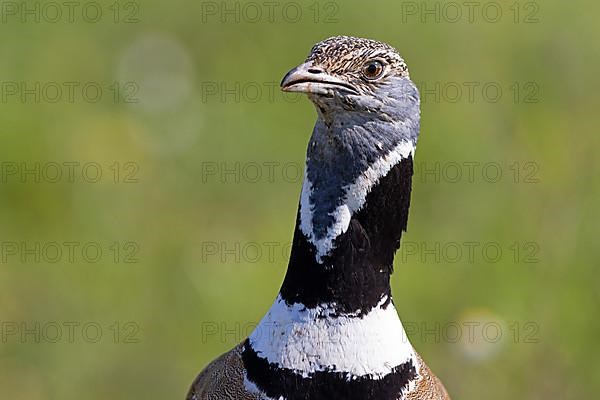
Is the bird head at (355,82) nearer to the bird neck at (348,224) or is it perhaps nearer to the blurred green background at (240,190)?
the bird neck at (348,224)

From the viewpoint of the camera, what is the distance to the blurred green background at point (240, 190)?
661 centimetres

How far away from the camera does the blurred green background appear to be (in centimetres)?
661

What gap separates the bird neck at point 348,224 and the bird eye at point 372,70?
0.72ft

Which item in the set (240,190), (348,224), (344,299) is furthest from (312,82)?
(240,190)

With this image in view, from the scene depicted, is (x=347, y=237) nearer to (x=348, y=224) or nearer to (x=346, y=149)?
(x=348, y=224)

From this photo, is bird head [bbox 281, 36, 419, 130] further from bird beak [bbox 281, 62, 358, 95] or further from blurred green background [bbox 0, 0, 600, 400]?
blurred green background [bbox 0, 0, 600, 400]

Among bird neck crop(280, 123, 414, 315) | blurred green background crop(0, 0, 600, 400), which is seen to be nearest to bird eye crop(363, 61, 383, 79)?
bird neck crop(280, 123, 414, 315)

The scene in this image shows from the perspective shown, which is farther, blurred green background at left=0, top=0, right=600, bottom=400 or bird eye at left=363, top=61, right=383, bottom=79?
blurred green background at left=0, top=0, right=600, bottom=400

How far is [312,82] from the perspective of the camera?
3416 mm

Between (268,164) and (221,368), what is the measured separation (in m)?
3.62

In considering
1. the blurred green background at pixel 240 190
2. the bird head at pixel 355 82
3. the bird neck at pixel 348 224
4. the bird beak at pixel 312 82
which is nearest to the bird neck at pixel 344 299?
the bird neck at pixel 348 224

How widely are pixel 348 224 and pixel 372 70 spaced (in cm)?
49

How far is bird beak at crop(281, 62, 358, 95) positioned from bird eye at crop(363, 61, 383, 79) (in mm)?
87

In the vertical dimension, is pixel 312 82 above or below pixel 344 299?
above
